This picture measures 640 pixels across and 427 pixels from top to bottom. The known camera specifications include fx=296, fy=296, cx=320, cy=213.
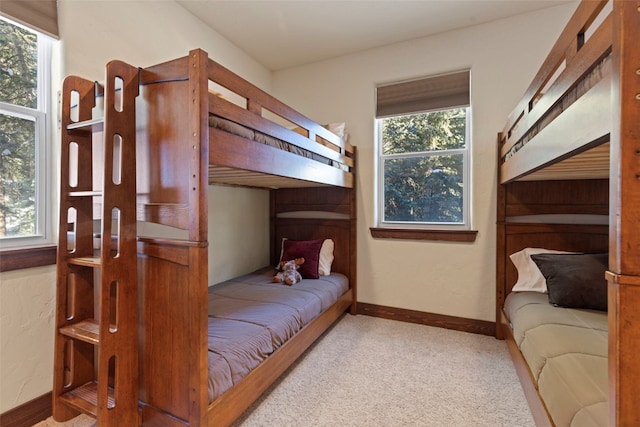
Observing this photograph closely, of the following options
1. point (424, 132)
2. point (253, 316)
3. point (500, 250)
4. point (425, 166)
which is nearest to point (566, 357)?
point (500, 250)

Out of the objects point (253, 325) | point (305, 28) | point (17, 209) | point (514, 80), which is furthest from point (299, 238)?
point (514, 80)

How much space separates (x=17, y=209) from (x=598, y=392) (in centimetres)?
279

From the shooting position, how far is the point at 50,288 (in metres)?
1.65

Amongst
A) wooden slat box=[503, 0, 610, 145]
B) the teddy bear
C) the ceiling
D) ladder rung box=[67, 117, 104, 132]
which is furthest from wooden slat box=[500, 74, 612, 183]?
the teddy bear

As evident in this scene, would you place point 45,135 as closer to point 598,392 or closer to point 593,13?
point 593,13

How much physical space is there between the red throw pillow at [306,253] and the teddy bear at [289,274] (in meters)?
0.09

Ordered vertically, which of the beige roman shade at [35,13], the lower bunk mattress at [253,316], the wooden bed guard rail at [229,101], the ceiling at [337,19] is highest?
the ceiling at [337,19]

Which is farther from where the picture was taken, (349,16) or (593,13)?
(349,16)

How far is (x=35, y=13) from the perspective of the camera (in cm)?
158

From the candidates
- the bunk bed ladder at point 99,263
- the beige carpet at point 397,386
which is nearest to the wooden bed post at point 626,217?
the beige carpet at point 397,386

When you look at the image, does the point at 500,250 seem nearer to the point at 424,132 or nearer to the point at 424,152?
the point at 424,152

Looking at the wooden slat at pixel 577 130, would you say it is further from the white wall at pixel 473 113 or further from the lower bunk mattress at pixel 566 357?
the white wall at pixel 473 113

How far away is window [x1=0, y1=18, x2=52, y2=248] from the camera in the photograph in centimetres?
157

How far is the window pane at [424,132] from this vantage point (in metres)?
2.89
